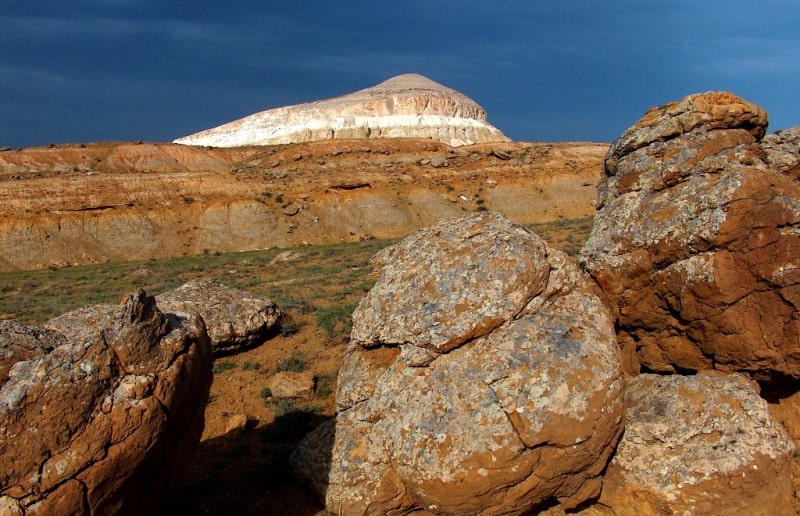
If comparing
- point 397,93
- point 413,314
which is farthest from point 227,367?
point 397,93

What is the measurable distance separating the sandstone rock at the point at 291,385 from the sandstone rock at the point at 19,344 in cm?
463

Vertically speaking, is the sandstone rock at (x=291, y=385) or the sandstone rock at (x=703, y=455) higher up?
the sandstone rock at (x=703, y=455)

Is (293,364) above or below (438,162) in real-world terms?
below

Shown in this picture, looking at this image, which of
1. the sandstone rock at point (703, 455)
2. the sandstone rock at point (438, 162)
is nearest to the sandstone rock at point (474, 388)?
the sandstone rock at point (703, 455)

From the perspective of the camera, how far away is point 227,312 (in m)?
11.7

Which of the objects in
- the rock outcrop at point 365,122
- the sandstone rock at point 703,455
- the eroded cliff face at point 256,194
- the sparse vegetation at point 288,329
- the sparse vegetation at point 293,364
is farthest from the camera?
the rock outcrop at point 365,122

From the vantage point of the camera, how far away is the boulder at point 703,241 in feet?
21.2

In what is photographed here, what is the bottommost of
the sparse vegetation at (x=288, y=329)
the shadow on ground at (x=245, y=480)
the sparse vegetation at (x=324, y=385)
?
the shadow on ground at (x=245, y=480)

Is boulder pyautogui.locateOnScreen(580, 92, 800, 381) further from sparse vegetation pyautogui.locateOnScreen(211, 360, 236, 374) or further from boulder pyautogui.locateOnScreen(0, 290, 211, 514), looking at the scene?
sparse vegetation pyautogui.locateOnScreen(211, 360, 236, 374)

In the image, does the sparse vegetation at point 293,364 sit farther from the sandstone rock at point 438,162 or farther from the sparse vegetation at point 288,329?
the sandstone rock at point 438,162

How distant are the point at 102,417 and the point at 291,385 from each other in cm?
519

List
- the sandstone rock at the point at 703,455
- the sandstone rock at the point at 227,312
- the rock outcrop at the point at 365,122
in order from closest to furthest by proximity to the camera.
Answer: the sandstone rock at the point at 703,455 → the sandstone rock at the point at 227,312 → the rock outcrop at the point at 365,122

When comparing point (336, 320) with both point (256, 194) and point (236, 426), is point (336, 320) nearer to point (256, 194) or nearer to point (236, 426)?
point (236, 426)

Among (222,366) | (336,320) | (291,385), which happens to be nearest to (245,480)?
(291,385)
